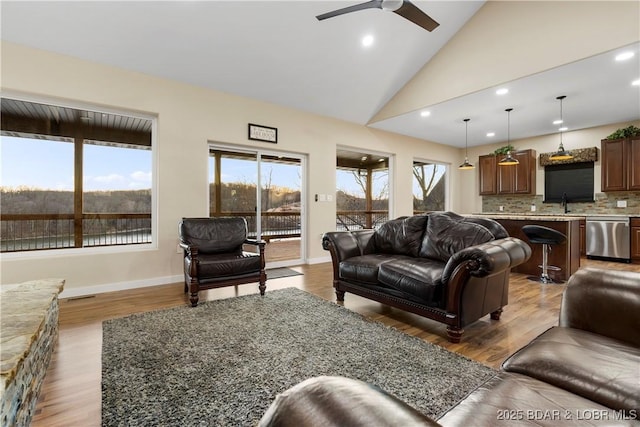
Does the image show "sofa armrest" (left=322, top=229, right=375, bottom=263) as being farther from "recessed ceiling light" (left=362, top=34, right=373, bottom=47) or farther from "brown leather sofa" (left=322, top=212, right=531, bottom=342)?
"recessed ceiling light" (left=362, top=34, right=373, bottom=47)

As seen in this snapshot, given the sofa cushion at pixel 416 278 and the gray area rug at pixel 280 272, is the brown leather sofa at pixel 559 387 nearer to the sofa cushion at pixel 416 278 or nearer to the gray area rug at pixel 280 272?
the sofa cushion at pixel 416 278

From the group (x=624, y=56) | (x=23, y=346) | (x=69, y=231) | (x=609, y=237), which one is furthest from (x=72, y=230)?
(x=609, y=237)

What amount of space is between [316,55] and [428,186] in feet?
16.5

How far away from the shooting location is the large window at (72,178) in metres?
3.50

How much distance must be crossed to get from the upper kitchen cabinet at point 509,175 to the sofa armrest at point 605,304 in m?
6.68

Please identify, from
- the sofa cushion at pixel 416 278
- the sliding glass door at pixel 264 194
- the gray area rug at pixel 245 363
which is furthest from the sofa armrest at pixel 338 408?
the sliding glass door at pixel 264 194

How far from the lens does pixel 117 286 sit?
12.5 ft

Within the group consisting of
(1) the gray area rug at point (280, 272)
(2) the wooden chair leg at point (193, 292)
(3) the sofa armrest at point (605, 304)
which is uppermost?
(3) the sofa armrest at point (605, 304)

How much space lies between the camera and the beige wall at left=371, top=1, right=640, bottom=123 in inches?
129

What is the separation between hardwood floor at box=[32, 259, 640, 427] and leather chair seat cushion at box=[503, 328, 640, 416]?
2.94 feet

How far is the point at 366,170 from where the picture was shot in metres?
6.99

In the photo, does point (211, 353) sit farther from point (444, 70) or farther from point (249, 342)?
point (444, 70)

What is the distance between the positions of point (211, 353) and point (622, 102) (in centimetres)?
687

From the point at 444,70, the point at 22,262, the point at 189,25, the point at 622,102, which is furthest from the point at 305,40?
the point at 622,102
